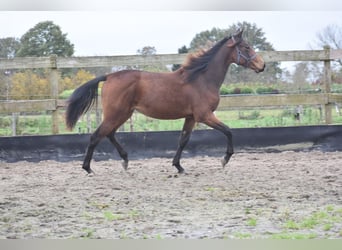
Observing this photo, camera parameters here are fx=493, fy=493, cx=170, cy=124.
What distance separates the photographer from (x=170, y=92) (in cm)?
452

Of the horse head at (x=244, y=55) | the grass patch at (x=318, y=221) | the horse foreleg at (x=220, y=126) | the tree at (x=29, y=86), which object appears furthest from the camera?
the tree at (x=29, y=86)

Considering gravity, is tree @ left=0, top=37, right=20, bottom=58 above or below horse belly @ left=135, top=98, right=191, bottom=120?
above

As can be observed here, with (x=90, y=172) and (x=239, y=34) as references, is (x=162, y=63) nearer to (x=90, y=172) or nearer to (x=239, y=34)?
(x=239, y=34)

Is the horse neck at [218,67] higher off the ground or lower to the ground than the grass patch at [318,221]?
higher

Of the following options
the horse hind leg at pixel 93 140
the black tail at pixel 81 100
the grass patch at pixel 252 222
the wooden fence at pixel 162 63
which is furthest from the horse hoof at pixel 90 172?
the grass patch at pixel 252 222

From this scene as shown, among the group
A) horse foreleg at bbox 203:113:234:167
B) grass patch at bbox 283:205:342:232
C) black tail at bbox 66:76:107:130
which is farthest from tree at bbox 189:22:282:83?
grass patch at bbox 283:205:342:232

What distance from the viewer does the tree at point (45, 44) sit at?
189 inches

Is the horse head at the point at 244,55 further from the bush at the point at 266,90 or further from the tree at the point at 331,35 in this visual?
the bush at the point at 266,90

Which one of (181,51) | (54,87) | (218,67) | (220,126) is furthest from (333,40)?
(54,87)

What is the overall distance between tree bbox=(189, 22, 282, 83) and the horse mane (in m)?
0.09

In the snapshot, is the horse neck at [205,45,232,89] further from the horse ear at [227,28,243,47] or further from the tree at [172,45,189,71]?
→ the tree at [172,45,189,71]

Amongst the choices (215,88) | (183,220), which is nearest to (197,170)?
(215,88)

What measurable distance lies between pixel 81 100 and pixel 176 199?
1.65 meters

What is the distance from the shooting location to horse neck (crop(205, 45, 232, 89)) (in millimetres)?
4562
